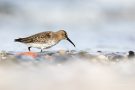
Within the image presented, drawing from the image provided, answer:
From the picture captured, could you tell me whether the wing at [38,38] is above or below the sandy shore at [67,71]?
above

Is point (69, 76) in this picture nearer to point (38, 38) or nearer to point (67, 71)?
point (67, 71)

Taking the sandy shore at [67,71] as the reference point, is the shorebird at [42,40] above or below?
above

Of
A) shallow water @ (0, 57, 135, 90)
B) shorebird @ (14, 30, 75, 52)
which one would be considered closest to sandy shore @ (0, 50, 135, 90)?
shallow water @ (0, 57, 135, 90)

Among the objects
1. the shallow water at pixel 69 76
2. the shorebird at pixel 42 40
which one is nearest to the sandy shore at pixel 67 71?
the shallow water at pixel 69 76

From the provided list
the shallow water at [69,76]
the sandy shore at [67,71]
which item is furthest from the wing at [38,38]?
the shallow water at [69,76]

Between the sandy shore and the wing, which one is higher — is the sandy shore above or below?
below

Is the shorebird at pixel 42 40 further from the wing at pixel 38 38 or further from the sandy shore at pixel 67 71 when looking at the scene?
the sandy shore at pixel 67 71

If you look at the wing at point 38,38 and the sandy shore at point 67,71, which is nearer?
the sandy shore at point 67,71

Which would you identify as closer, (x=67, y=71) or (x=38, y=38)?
(x=67, y=71)

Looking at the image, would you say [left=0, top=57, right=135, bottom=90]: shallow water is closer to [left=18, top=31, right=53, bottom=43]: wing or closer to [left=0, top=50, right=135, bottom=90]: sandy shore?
[left=0, top=50, right=135, bottom=90]: sandy shore

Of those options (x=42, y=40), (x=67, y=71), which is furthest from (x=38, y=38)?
(x=67, y=71)

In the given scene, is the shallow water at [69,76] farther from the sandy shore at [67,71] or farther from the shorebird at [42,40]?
the shorebird at [42,40]

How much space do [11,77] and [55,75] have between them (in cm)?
99

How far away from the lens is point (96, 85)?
12164mm
